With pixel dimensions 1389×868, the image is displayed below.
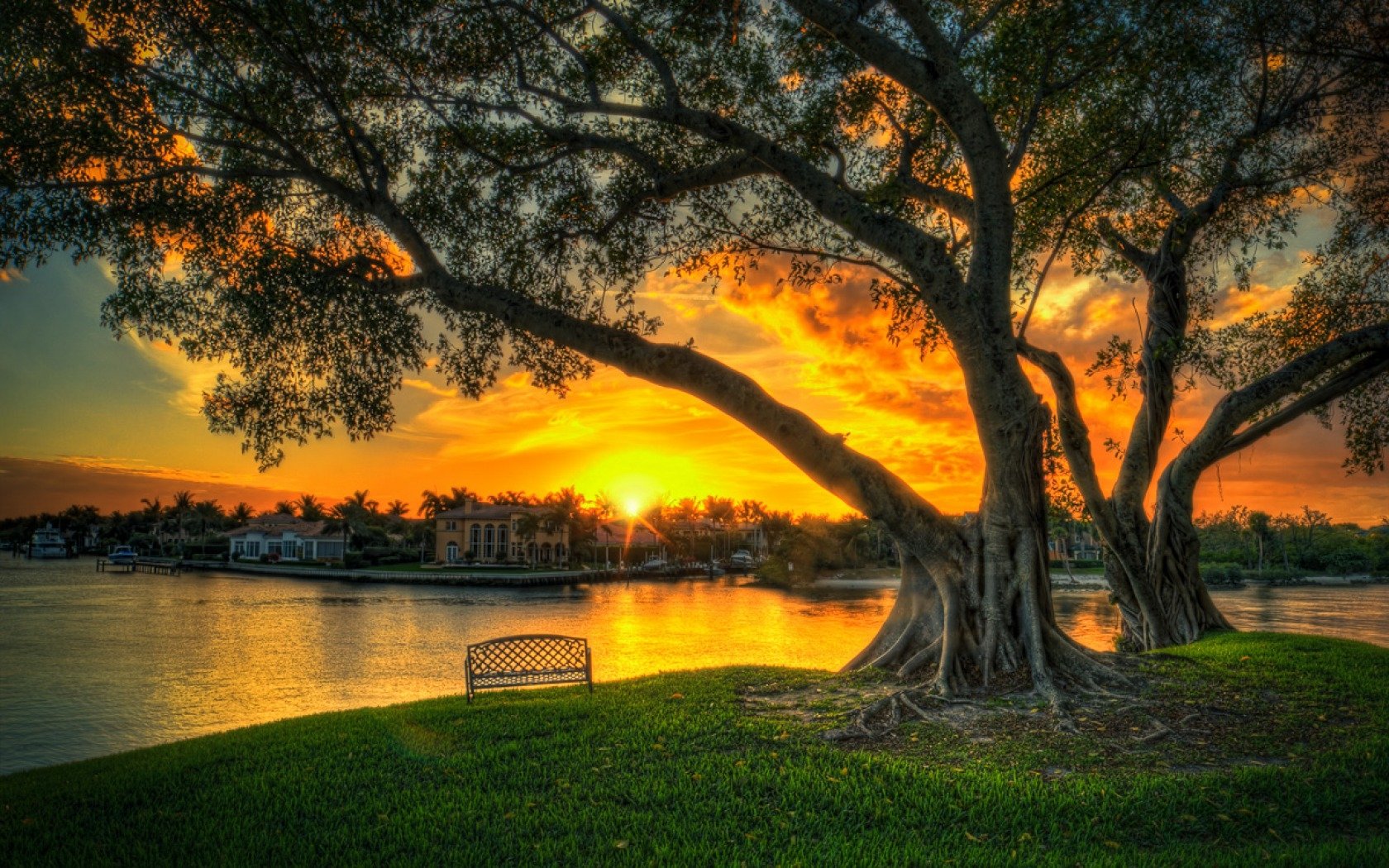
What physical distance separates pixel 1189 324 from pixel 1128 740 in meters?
10.4

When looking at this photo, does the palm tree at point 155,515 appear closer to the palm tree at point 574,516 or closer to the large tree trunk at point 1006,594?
the palm tree at point 574,516

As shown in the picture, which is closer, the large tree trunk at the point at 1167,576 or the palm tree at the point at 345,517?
the large tree trunk at the point at 1167,576

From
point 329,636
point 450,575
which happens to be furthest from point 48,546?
point 329,636

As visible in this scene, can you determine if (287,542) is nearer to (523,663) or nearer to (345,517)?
(345,517)

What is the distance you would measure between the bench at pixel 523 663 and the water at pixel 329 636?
32.0ft

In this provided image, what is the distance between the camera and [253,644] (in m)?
30.9

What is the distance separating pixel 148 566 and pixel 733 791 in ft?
343

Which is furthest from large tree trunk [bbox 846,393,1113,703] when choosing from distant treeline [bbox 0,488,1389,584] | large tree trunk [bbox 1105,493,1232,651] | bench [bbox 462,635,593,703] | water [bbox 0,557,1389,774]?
distant treeline [bbox 0,488,1389,584]

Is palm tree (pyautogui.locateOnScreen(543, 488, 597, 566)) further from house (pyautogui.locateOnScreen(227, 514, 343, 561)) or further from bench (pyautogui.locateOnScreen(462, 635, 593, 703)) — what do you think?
bench (pyautogui.locateOnScreen(462, 635, 593, 703))

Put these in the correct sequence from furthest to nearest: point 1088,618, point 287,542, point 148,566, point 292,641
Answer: point 287,542
point 148,566
point 1088,618
point 292,641

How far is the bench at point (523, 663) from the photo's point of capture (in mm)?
9648

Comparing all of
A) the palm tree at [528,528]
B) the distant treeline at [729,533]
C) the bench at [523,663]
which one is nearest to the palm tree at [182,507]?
the distant treeline at [729,533]

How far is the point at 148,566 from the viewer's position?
8838 centimetres

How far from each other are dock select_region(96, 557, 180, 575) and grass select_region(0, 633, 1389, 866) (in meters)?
90.8
